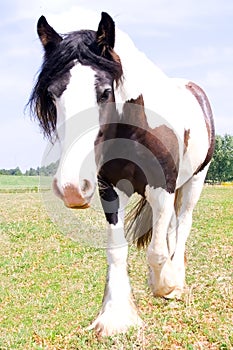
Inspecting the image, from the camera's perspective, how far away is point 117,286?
463cm

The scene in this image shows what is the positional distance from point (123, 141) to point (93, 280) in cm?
337

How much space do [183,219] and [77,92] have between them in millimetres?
2925

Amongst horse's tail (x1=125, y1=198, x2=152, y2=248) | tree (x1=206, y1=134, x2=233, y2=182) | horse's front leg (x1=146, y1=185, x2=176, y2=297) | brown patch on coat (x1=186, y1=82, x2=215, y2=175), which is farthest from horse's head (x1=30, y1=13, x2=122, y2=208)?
tree (x1=206, y1=134, x2=233, y2=182)

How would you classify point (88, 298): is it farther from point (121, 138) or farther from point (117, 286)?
point (121, 138)

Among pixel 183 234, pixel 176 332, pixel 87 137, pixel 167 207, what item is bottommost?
pixel 176 332

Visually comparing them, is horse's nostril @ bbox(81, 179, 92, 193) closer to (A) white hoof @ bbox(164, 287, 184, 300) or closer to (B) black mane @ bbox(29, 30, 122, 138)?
(B) black mane @ bbox(29, 30, 122, 138)

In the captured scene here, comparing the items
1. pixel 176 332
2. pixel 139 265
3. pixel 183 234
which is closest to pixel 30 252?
pixel 139 265

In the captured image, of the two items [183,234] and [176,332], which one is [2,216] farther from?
[176,332]

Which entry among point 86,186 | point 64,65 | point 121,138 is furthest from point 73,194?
point 121,138

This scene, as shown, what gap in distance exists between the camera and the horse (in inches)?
131

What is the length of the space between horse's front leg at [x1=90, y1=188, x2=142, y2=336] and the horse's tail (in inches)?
41.0

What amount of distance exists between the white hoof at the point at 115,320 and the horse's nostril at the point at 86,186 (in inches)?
Result: 63.7

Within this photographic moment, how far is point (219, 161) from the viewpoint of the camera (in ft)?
217

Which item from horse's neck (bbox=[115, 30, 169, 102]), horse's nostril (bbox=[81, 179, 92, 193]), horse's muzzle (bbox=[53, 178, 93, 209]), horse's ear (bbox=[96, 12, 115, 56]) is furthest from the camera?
horse's neck (bbox=[115, 30, 169, 102])
